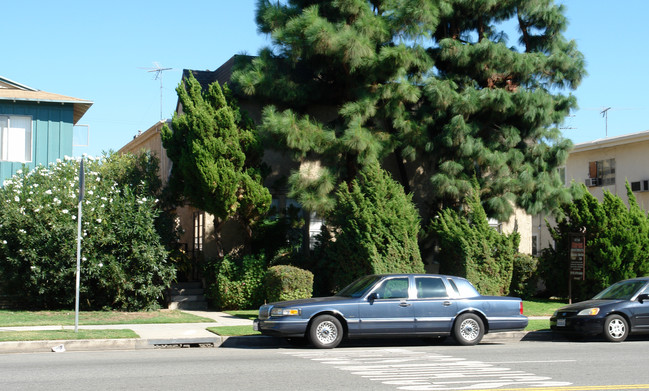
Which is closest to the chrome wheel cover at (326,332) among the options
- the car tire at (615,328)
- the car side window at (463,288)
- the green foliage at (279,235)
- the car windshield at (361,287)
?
the car windshield at (361,287)

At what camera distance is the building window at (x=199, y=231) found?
21.8m

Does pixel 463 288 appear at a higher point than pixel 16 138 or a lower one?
lower

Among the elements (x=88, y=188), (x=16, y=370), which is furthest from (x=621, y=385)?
(x=88, y=188)

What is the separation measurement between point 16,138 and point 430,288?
1536 centimetres

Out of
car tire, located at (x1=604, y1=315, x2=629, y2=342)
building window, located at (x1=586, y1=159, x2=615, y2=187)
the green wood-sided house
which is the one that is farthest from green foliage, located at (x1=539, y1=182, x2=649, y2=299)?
the green wood-sided house

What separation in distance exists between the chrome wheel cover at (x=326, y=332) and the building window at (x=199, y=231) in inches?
368

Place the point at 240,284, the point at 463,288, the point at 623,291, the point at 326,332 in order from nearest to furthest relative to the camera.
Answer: the point at 326,332, the point at 463,288, the point at 623,291, the point at 240,284

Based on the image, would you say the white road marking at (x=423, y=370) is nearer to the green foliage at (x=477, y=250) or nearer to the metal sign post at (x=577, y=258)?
the green foliage at (x=477, y=250)

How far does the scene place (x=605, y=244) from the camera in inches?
842

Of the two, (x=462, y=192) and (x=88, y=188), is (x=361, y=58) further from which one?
(x=88, y=188)

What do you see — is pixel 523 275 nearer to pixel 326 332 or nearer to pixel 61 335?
pixel 326 332

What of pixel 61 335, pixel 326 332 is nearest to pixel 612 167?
pixel 326 332

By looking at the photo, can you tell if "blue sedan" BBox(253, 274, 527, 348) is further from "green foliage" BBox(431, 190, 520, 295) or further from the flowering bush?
the flowering bush

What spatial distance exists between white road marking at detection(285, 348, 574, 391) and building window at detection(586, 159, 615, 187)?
23.6 metres
